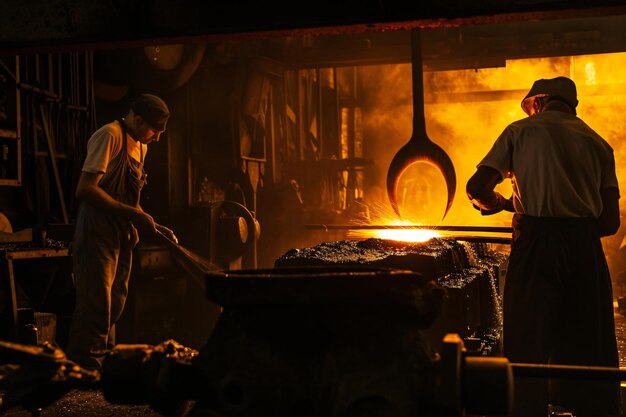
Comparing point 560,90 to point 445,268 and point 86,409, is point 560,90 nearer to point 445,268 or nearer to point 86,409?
point 445,268

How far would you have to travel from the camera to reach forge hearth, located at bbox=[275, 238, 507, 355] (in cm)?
436

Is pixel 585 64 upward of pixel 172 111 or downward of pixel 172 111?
upward

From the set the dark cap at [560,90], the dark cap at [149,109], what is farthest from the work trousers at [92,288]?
the dark cap at [560,90]

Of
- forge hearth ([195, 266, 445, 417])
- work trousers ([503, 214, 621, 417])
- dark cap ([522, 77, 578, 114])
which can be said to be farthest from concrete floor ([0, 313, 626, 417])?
forge hearth ([195, 266, 445, 417])

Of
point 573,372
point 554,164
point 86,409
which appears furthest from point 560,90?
point 86,409

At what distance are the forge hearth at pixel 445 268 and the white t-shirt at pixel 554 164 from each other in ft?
2.66

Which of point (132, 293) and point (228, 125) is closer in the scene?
point (132, 293)

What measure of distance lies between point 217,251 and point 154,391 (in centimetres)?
603

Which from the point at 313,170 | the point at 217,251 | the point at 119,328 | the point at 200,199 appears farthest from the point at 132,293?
the point at 313,170

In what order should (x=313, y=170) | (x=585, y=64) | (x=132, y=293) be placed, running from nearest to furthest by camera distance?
1. (x=132, y=293)
2. (x=313, y=170)
3. (x=585, y=64)

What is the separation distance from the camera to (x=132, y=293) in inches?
275

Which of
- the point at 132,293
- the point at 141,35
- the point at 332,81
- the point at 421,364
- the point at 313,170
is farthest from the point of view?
the point at 332,81

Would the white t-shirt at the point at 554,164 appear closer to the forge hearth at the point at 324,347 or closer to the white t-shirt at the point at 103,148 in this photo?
the forge hearth at the point at 324,347

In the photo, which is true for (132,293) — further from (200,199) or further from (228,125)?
(228,125)
